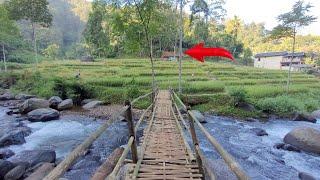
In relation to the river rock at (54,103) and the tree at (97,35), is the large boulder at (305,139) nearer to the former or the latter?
the river rock at (54,103)

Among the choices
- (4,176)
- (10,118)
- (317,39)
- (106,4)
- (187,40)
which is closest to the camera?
(4,176)

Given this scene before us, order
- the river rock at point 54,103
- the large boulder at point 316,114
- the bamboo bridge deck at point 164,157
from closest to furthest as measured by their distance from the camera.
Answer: the bamboo bridge deck at point 164,157
the river rock at point 54,103
the large boulder at point 316,114

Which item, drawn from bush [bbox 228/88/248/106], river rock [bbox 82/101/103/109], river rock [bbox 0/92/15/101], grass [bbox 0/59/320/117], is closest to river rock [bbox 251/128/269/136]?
grass [bbox 0/59/320/117]

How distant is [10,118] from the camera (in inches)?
605

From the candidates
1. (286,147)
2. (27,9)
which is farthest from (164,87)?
(27,9)

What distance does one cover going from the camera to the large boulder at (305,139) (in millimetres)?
11305

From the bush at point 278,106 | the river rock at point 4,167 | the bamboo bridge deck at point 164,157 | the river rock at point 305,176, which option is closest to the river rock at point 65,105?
the river rock at point 4,167

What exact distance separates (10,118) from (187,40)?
33.6 m

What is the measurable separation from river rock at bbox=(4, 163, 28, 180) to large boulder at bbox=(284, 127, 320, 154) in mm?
10345

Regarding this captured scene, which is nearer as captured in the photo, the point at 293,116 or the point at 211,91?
the point at 293,116

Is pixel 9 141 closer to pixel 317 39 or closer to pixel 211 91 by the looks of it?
pixel 211 91

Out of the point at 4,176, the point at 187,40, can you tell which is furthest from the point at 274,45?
the point at 4,176

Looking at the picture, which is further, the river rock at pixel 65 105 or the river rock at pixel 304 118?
the river rock at pixel 65 105

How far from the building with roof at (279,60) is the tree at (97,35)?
96.1ft
